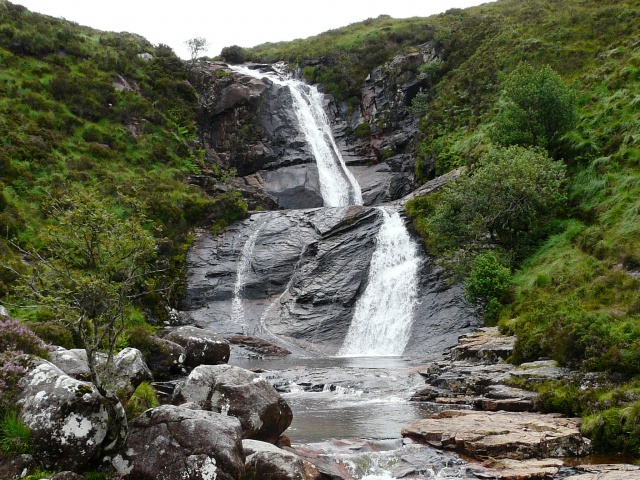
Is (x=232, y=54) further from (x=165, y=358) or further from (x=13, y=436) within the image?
(x=13, y=436)

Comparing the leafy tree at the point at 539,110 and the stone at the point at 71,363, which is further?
the leafy tree at the point at 539,110

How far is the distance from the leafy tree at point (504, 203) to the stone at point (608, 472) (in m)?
16.7

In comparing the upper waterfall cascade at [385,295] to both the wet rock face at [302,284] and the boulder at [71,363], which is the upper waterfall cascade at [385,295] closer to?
the wet rock face at [302,284]

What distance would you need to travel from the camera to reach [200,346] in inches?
702

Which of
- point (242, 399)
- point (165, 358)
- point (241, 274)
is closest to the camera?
point (242, 399)

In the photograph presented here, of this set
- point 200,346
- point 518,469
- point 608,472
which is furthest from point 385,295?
point 608,472

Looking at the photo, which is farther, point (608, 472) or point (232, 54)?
point (232, 54)

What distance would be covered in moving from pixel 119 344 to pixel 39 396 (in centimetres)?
889

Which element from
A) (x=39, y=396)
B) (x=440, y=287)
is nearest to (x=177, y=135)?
(x=440, y=287)

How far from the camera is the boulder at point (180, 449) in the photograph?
6.83 metres

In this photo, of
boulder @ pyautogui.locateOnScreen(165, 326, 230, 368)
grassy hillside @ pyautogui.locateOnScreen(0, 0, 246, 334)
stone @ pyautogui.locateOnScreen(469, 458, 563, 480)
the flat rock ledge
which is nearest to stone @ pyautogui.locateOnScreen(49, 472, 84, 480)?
stone @ pyautogui.locateOnScreen(469, 458, 563, 480)

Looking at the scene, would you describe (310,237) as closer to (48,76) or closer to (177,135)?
(177,135)

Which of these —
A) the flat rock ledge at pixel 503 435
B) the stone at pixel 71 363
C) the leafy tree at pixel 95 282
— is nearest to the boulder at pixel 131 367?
the stone at pixel 71 363

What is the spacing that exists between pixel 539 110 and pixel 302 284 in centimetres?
1757
